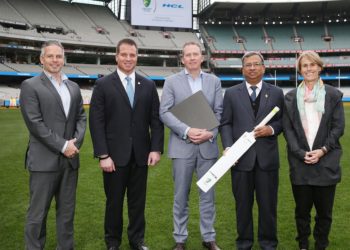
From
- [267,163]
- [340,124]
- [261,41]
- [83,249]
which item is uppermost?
[261,41]

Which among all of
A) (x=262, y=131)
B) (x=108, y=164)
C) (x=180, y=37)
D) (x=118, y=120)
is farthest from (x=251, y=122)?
(x=180, y=37)

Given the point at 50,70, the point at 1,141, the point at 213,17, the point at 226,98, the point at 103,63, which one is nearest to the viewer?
the point at 50,70

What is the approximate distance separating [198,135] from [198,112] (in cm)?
27

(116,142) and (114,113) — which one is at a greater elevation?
(114,113)

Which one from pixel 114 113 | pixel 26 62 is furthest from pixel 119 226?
pixel 26 62

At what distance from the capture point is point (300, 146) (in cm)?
391

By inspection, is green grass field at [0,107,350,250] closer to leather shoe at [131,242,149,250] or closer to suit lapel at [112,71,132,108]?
leather shoe at [131,242,149,250]

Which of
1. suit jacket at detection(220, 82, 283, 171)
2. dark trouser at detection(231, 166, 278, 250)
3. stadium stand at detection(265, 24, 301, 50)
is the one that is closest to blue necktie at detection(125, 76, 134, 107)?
suit jacket at detection(220, 82, 283, 171)

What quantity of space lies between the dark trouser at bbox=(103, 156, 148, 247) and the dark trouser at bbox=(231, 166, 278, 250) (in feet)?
3.60

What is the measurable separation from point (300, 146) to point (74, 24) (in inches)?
2091

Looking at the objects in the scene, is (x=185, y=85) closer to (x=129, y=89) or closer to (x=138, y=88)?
(x=138, y=88)

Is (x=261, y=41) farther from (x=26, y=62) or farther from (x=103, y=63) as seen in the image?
(x=26, y=62)

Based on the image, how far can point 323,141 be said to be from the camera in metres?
3.87

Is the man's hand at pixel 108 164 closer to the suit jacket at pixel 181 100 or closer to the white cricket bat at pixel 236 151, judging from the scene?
the suit jacket at pixel 181 100
